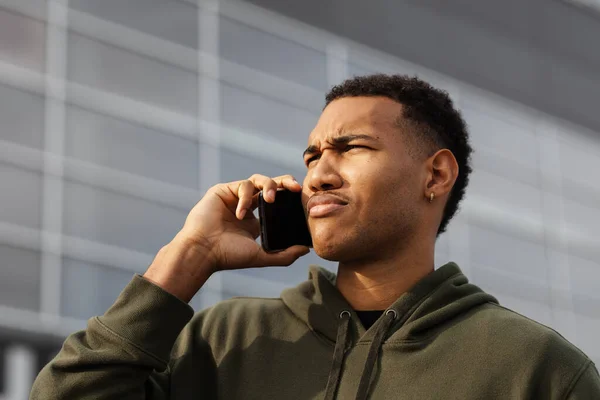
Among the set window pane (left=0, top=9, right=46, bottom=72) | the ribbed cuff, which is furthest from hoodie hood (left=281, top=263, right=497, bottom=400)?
window pane (left=0, top=9, right=46, bottom=72)

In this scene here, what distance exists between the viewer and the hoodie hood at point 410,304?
9.15ft

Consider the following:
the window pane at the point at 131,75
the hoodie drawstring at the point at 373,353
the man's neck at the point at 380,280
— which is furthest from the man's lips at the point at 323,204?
the window pane at the point at 131,75

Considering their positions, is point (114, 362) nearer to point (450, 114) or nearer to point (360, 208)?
point (360, 208)

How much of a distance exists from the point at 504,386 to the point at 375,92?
85 cm

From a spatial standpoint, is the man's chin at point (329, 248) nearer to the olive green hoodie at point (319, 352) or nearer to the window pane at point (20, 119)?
the olive green hoodie at point (319, 352)

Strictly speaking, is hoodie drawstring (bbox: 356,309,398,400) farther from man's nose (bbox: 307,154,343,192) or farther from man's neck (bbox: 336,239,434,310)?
man's nose (bbox: 307,154,343,192)

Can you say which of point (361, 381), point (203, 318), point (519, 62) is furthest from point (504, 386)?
point (519, 62)

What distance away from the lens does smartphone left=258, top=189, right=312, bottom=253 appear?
2.95 metres

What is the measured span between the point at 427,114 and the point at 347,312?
0.57m

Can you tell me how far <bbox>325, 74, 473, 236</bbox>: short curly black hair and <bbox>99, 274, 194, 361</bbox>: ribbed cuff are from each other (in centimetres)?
72

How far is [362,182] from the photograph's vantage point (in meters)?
2.83

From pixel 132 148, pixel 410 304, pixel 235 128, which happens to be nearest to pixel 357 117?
pixel 410 304

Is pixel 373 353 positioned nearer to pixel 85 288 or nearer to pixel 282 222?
pixel 282 222

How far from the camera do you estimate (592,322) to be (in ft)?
52.5
